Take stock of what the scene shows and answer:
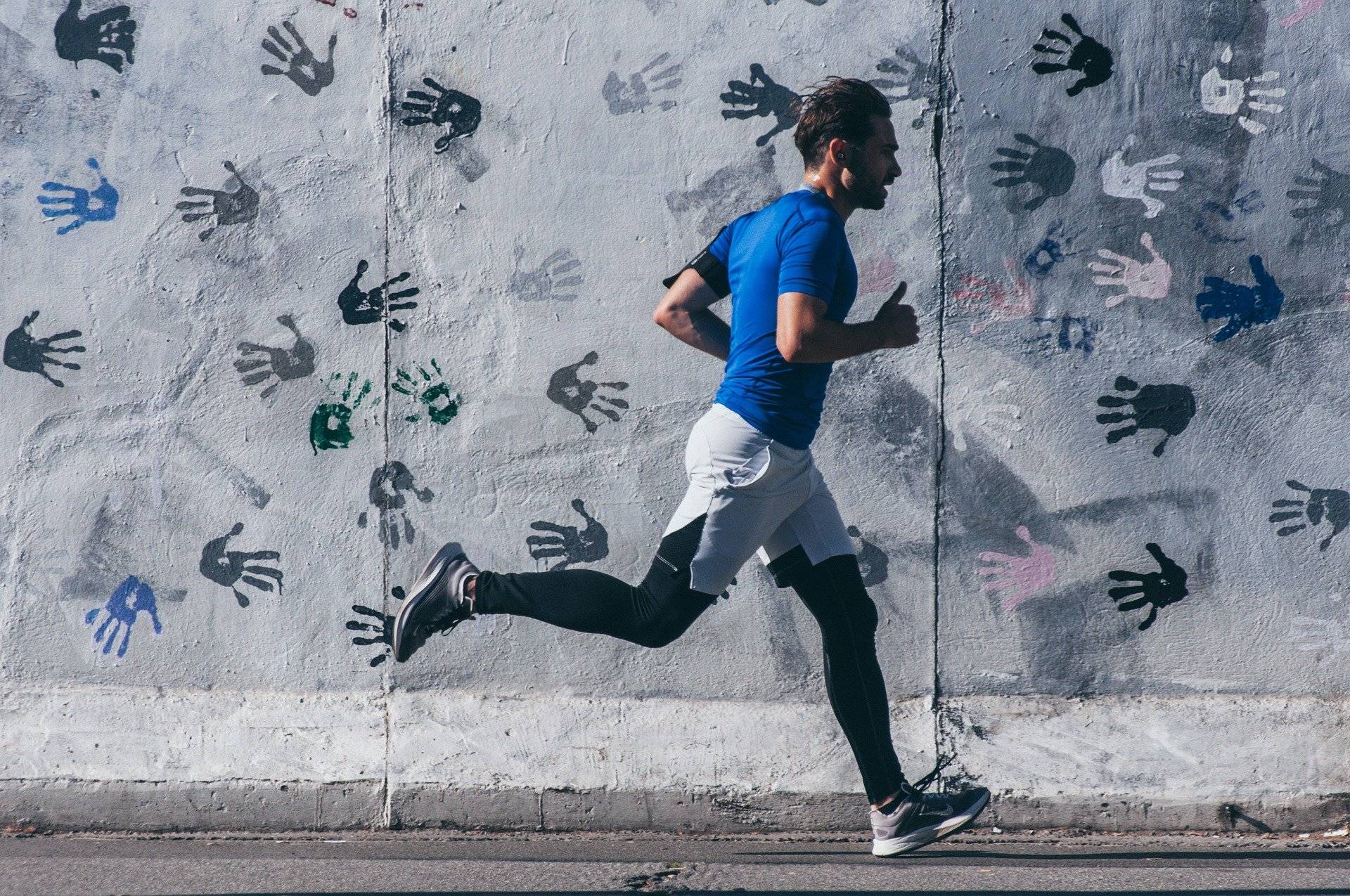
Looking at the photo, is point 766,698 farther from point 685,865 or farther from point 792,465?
point 792,465

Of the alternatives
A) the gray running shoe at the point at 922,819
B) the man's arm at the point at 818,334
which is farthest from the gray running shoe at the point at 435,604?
the gray running shoe at the point at 922,819

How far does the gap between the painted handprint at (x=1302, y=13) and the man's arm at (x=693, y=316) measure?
6.45ft

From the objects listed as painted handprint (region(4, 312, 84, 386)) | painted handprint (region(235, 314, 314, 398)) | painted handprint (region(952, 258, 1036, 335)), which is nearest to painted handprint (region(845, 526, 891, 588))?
painted handprint (region(952, 258, 1036, 335))

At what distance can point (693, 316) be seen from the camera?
151 inches

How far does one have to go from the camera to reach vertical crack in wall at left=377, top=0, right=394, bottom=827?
4.19 m

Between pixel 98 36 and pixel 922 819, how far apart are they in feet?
11.3

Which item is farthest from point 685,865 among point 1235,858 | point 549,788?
point 1235,858

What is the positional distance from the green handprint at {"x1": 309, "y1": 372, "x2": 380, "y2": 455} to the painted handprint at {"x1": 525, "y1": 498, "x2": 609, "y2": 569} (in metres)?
0.66

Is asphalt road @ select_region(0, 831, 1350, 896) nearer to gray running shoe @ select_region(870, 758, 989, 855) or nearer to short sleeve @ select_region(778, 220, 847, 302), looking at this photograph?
gray running shoe @ select_region(870, 758, 989, 855)

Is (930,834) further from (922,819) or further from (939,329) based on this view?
(939,329)

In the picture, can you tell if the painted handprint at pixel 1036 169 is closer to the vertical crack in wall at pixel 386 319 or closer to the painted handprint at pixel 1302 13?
the painted handprint at pixel 1302 13

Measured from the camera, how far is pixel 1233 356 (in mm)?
4160

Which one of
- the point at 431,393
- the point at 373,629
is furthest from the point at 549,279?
the point at 373,629

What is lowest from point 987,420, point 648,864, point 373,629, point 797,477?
point 648,864
